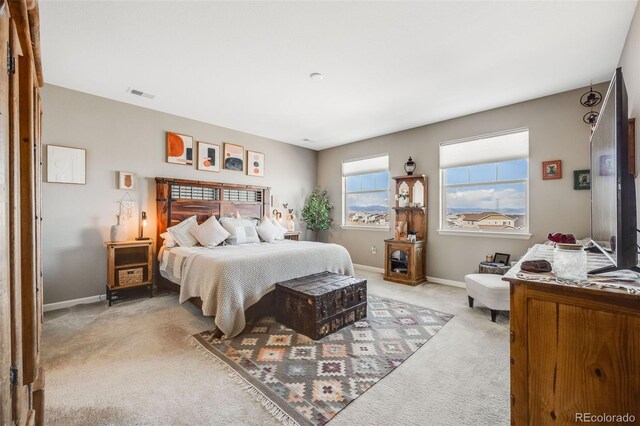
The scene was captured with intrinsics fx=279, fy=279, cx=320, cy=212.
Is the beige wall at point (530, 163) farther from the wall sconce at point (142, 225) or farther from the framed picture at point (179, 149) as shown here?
the wall sconce at point (142, 225)

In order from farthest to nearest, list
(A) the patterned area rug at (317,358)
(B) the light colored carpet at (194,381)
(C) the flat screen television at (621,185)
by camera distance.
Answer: (A) the patterned area rug at (317,358), (B) the light colored carpet at (194,381), (C) the flat screen television at (621,185)

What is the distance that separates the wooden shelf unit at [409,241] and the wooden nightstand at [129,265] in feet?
12.0

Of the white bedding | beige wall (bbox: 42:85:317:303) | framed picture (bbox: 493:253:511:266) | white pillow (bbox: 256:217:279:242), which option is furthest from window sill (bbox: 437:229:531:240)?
beige wall (bbox: 42:85:317:303)

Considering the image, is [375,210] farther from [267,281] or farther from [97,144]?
[97,144]

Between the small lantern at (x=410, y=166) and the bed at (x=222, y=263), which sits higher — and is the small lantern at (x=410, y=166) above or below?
above

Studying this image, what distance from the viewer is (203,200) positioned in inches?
182

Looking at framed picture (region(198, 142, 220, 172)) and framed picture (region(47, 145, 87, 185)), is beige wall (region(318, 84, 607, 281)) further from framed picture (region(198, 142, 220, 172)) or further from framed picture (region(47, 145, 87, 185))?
framed picture (region(47, 145, 87, 185))

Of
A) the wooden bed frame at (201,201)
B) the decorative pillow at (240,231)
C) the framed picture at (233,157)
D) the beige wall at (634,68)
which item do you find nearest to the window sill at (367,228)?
the wooden bed frame at (201,201)

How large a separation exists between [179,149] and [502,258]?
5114 mm

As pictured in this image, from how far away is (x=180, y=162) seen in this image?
4.47m

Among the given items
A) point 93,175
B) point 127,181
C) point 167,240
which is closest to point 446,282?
point 167,240

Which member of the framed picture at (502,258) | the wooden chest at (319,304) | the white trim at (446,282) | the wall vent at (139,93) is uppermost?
the wall vent at (139,93)

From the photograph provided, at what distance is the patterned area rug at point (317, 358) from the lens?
69.3 inches

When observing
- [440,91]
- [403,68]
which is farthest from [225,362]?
[440,91]
